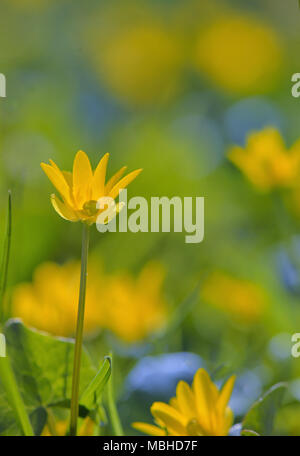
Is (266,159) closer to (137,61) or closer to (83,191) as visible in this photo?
(83,191)

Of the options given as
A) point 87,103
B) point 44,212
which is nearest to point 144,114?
point 87,103

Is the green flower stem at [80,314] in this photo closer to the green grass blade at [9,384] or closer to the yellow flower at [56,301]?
the green grass blade at [9,384]

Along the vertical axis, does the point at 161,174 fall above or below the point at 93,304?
above

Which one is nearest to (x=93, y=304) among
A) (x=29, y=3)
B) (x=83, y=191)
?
(x=83, y=191)

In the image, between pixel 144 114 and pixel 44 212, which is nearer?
pixel 44 212
